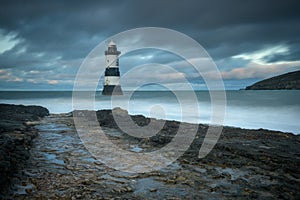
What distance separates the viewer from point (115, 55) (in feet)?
110

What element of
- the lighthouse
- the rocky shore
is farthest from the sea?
the rocky shore

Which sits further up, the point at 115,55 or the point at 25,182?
the point at 115,55

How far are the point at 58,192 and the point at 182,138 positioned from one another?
595cm

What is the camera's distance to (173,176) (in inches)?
205

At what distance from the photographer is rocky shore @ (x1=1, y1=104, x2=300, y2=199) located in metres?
4.28

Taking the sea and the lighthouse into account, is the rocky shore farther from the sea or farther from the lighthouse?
the lighthouse

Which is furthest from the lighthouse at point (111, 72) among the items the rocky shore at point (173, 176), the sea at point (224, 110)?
the rocky shore at point (173, 176)

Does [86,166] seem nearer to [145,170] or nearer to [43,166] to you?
[43,166]

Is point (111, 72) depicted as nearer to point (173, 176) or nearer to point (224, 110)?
point (224, 110)

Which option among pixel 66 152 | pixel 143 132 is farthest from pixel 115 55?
pixel 66 152

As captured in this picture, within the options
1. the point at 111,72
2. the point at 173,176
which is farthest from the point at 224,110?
the point at 173,176

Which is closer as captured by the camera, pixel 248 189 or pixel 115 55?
pixel 248 189

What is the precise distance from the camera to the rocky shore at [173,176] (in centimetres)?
428

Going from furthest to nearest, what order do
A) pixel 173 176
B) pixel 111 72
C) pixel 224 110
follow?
pixel 111 72, pixel 224 110, pixel 173 176
